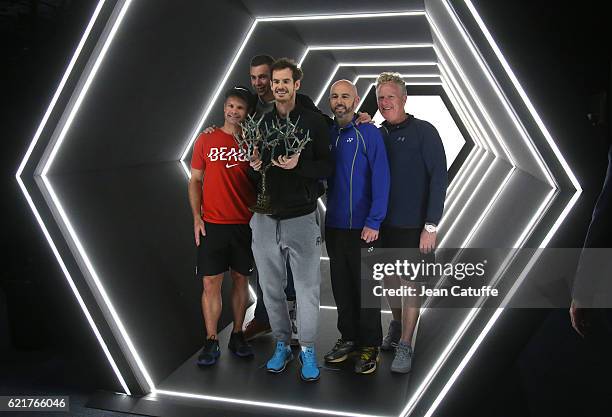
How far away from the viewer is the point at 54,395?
2.75 m

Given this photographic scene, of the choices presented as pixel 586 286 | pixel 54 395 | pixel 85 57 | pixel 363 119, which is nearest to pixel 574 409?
pixel 586 286

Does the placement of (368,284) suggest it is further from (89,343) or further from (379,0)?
(379,0)

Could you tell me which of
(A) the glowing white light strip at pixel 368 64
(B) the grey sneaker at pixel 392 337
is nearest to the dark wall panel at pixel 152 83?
(B) the grey sneaker at pixel 392 337

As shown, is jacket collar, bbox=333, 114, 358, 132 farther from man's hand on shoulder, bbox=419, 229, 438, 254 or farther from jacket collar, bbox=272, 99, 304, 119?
man's hand on shoulder, bbox=419, 229, 438, 254

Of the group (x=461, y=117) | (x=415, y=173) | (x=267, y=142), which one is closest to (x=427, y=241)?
(x=415, y=173)

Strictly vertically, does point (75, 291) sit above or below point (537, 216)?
below

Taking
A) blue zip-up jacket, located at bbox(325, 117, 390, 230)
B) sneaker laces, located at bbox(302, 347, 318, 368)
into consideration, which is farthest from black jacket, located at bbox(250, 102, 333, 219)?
sneaker laces, located at bbox(302, 347, 318, 368)

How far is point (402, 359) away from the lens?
9.22 feet

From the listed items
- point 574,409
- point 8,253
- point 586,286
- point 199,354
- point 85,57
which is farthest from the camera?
point 8,253

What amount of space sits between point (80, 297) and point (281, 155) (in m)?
1.24

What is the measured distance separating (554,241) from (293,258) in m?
1.24

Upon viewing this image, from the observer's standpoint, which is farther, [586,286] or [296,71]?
[296,71]

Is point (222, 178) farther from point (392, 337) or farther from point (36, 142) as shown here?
point (392, 337)

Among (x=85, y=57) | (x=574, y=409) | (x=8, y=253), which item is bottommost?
(x=8, y=253)
